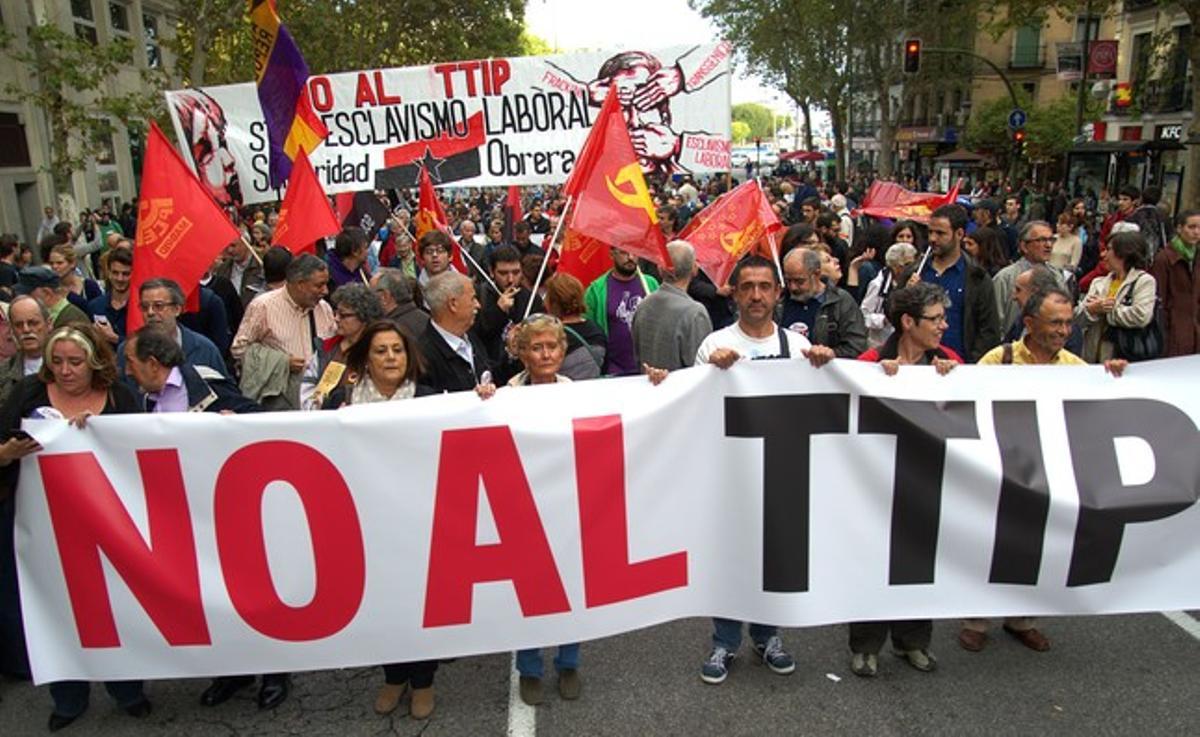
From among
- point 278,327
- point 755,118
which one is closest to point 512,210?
point 278,327

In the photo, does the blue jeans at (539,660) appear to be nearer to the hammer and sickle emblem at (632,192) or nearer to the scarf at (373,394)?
the scarf at (373,394)

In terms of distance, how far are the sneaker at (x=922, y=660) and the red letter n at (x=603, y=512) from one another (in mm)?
1291

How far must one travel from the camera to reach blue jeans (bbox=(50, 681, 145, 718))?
145 inches

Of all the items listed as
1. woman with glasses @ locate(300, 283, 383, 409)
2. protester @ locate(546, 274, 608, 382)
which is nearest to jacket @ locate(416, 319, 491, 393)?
woman with glasses @ locate(300, 283, 383, 409)

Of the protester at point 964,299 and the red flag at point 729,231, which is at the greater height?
the red flag at point 729,231

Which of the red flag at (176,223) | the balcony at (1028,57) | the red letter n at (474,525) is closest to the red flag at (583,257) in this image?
the red flag at (176,223)

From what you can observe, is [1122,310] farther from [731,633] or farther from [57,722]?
[57,722]

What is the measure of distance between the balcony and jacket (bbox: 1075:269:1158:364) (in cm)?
5020

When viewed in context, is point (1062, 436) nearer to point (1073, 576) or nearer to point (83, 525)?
point (1073, 576)

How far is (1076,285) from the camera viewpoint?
30.0 feet

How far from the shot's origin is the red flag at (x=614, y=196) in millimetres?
5199

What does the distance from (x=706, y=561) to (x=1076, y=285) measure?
719 cm

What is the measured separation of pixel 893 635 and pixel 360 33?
27.2m

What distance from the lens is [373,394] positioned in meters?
3.82
